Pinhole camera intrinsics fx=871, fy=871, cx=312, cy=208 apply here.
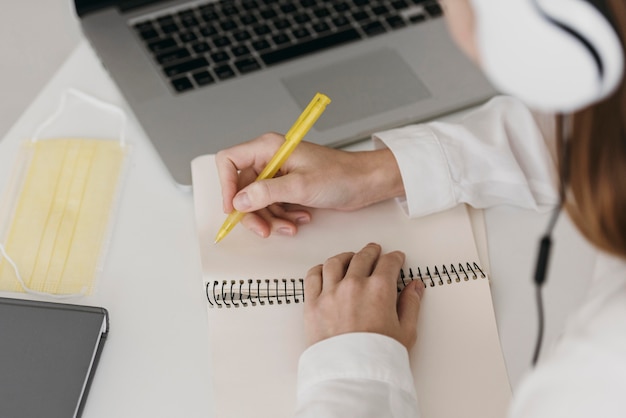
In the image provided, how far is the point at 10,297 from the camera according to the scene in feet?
2.58

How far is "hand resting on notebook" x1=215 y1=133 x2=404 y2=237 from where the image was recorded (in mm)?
815

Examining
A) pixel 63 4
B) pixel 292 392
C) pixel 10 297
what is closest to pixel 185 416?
pixel 292 392

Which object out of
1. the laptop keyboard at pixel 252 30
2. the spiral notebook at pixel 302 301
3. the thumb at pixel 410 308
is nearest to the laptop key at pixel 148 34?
the laptop keyboard at pixel 252 30

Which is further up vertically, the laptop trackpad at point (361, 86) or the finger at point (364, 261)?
the laptop trackpad at point (361, 86)

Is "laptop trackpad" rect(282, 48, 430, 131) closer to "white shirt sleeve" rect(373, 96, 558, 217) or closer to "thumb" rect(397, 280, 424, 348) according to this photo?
"white shirt sleeve" rect(373, 96, 558, 217)

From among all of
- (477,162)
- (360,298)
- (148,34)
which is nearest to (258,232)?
(360,298)

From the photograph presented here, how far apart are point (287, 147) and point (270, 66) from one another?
0.23 meters

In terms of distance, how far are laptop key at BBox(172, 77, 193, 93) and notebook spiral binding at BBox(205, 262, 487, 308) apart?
0.91 feet

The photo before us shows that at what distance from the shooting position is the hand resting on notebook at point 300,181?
0.82 metres

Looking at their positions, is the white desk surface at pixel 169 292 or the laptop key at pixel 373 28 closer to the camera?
the white desk surface at pixel 169 292

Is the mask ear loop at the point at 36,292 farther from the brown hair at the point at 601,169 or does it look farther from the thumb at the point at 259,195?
the brown hair at the point at 601,169

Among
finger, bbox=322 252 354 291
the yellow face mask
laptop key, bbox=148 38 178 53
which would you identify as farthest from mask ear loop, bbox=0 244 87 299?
laptop key, bbox=148 38 178 53

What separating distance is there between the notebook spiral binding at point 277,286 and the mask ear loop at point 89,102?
0.25 m

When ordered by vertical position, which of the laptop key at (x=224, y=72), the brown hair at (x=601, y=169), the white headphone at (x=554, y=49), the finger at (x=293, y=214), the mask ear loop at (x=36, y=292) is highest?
the white headphone at (x=554, y=49)
